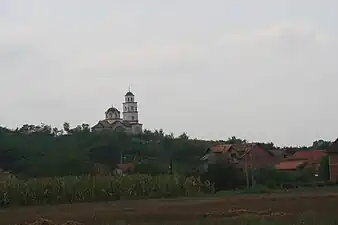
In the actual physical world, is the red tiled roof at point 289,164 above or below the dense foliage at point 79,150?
below

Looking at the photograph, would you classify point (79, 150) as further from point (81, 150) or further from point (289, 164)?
point (289, 164)

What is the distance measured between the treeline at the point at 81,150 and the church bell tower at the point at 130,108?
36297 millimetres

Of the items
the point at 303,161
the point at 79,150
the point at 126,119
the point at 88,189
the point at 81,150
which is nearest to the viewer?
the point at 88,189

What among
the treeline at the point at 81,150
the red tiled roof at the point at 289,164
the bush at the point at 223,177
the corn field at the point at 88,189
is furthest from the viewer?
the red tiled roof at the point at 289,164

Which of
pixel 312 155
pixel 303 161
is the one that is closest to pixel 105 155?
pixel 303 161

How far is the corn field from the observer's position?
47312 millimetres

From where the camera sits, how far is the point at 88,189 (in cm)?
4975

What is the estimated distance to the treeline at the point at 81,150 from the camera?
224 ft

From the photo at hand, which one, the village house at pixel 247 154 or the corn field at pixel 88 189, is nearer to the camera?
the corn field at pixel 88 189

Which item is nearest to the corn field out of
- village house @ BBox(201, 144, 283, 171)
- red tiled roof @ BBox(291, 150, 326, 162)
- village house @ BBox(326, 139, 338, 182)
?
village house @ BBox(326, 139, 338, 182)

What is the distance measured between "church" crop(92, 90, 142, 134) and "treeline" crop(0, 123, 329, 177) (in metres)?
17.2

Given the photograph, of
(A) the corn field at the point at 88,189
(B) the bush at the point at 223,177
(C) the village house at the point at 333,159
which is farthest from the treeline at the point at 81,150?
(C) the village house at the point at 333,159

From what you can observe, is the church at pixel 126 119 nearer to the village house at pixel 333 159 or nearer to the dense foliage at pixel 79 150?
the dense foliage at pixel 79 150

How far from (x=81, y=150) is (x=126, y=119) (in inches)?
3294
